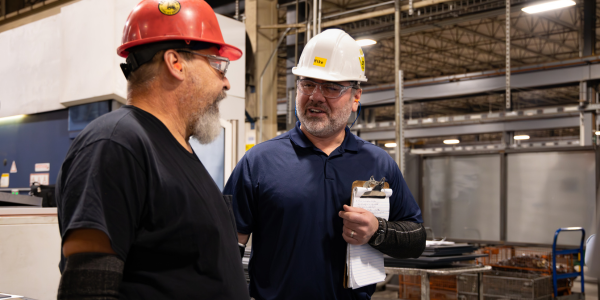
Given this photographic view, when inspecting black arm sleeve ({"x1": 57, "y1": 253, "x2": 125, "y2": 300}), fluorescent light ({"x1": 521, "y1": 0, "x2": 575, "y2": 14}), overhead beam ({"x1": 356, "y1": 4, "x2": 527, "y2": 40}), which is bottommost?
black arm sleeve ({"x1": 57, "y1": 253, "x2": 125, "y2": 300})

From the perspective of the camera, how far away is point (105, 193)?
0.88m

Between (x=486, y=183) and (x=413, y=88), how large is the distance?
472 centimetres

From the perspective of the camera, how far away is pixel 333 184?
178 cm

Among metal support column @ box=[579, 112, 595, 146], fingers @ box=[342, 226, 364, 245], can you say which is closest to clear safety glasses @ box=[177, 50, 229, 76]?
fingers @ box=[342, 226, 364, 245]

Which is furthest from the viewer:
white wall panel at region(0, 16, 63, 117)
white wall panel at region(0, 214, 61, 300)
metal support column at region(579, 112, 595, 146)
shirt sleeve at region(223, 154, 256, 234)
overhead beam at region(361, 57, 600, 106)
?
overhead beam at region(361, 57, 600, 106)

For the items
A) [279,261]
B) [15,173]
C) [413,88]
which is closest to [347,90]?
[279,261]

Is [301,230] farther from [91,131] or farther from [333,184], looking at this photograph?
[91,131]

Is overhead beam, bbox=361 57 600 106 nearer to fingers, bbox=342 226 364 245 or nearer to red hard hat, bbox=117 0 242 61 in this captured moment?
fingers, bbox=342 226 364 245

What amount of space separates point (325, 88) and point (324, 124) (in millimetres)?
160

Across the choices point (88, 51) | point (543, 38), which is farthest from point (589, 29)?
point (88, 51)

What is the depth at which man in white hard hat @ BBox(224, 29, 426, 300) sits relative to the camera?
1688mm

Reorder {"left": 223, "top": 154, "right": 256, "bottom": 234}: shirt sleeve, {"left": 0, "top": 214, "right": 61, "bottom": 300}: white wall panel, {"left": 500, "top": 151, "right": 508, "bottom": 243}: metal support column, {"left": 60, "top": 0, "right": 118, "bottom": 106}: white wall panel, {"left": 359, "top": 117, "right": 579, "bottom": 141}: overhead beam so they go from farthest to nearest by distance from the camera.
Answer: {"left": 359, "top": 117, "right": 579, "bottom": 141}: overhead beam, {"left": 500, "top": 151, "right": 508, "bottom": 243}: metal support column, {"left": 60, "top": 0, "right": 118, "bottom": 106}: white wall panel, {"left": 0, "top": 214, "right": 61, "bottom": 300}: white wall panel, {"left": 223, "top": 154, "right": 256, "bottom": 234}: shirt sleeve

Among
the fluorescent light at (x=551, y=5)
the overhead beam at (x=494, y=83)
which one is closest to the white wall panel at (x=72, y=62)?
the fluorescent light at (x=551, y=5)

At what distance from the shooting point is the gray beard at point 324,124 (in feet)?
6.05
